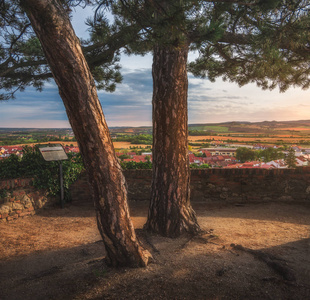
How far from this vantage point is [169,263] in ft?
9.82

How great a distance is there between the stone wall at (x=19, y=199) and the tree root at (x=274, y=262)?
4.32m

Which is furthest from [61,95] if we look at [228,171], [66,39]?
[228,171]

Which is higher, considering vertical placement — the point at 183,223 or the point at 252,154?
the point at 252,154

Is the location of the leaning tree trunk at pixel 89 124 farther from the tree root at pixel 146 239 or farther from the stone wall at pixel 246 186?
the stone wall at pixel 246 186

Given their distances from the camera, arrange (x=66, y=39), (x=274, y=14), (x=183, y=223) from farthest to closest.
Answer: (x=183, y=223) < (x=274, y=14) < (x=66, y=39)

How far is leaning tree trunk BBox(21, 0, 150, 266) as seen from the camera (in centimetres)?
217

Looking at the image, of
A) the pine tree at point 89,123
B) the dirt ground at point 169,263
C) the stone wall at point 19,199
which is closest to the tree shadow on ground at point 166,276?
the dirt ground at point 169,263

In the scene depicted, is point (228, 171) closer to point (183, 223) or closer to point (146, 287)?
point (183, 223)

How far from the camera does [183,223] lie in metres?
3.96

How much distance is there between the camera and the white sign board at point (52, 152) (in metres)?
5.77

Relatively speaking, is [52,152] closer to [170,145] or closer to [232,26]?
[170,145]

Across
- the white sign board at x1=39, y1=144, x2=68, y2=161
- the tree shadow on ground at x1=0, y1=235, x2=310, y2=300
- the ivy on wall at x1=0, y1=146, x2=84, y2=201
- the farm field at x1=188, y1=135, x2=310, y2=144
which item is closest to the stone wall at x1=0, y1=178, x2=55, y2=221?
the ivy on wall at x1=0, y1=146, x2=84, y2=201

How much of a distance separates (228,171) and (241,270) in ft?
12.5

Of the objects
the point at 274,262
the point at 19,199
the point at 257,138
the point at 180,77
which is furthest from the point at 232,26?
the point at 19,199
